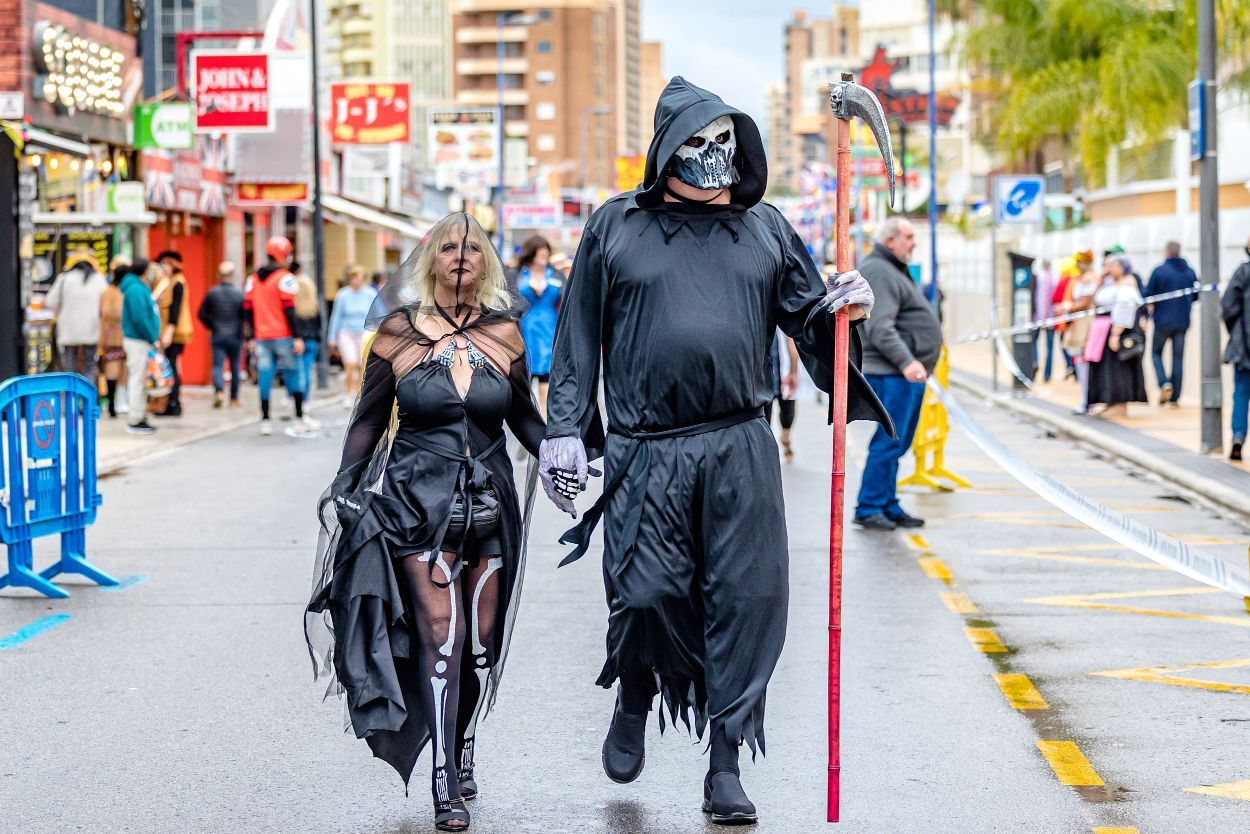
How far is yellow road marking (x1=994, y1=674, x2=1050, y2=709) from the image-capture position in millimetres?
6793

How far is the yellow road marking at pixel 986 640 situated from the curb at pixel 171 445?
24.7 feet

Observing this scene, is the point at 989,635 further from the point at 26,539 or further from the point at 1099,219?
the point at 1099,219

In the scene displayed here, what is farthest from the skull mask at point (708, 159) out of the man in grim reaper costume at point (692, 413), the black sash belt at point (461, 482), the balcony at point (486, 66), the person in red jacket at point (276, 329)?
the balcony at point (486, 66)

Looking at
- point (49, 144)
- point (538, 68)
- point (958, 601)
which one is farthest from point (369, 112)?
point (538, 68)

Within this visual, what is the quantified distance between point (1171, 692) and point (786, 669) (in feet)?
4.78

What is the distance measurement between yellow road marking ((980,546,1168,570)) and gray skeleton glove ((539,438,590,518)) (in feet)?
19.3

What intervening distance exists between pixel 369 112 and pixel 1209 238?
25568 millimetres

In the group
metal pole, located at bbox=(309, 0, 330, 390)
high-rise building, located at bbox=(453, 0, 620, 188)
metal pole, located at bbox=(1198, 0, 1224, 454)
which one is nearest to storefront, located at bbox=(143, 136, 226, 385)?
metal pole, located at bbox=(309, 0, 330, 390)

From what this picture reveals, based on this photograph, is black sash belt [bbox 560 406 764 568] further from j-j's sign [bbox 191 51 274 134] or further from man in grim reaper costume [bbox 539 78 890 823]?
j-j's sign [bbox 191 51 274 134]

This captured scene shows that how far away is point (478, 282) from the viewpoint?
215 inches

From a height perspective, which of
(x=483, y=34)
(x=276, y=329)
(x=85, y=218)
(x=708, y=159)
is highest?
(x=483, y=34)

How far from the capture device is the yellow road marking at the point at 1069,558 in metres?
10.4

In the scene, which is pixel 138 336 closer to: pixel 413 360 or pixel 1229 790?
pixel 413 360

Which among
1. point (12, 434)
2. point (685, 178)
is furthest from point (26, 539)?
point (685, 178)
